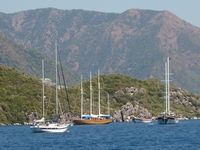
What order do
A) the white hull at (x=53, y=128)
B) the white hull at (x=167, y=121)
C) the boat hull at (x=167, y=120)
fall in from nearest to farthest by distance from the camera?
the white hull at (x=53, y=128) < the boat hull at (x=167, y=120) < the white hull at (x=167, y=121)

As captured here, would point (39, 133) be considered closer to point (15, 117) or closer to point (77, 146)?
point (77, 146)

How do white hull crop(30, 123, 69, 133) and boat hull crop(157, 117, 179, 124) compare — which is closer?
white hull crop(30, 123, 69, 133)

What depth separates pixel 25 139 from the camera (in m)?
89.1

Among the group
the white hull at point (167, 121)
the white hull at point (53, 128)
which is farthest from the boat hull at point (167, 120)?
the white hull at point (53, 128)

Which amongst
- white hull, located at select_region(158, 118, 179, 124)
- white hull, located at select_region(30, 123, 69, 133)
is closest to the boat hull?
white hull, located at select_region(158, 118, 179, 124)

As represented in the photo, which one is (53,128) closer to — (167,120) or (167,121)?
(167,120)

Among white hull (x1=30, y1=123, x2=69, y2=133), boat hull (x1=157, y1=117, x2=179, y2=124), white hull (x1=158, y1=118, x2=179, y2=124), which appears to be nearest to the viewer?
white hull (x1=30, y1=123, x2=69, y2=133)

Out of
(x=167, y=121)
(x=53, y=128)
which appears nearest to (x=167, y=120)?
(x=167, y=121)

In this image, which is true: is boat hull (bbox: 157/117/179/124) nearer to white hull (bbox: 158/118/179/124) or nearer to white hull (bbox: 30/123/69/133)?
white hull (bbox: 158/118/179/124)

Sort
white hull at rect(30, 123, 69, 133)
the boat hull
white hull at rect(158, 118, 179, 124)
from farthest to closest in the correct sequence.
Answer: white hull at rect(158, 118, 179, 124), the boat hull, white hull at rect(30, 123, 69, 133)

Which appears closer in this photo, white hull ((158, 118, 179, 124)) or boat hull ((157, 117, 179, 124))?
boat hull ((157, 117, 179, 124))

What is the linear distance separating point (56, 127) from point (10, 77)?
80404 millimetres

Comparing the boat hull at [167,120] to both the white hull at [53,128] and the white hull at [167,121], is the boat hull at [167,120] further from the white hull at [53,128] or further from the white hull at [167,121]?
the white hull at [53,128]

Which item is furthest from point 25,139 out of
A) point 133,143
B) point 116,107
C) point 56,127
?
point 116,107
